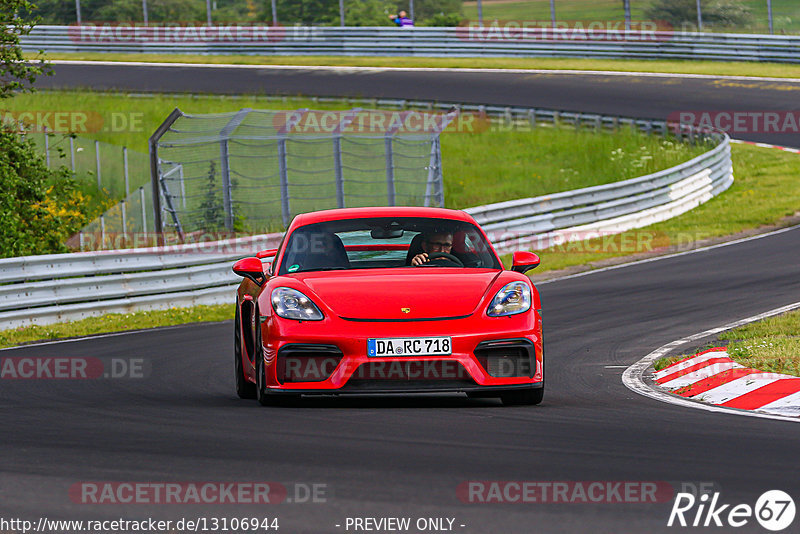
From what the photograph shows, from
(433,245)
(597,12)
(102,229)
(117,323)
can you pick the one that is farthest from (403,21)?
(433,245)

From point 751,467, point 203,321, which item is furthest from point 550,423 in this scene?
point 203,321

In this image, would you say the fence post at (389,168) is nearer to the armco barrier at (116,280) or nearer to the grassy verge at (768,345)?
the armco barrier at (116,280)

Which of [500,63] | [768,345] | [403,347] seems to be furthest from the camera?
[500,63]

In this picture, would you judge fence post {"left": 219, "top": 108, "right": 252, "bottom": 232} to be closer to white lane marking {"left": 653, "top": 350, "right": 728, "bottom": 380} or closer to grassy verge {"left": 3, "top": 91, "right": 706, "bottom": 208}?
grassy verge {"left": 3, "top": 91, "right": 706, "bottom": 208}

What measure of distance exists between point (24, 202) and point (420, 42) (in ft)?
91.2

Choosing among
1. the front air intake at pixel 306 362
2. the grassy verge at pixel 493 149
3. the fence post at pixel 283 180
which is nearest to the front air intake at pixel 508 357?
the front air intake at pixel 306 362

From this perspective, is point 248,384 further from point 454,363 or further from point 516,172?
point 516,172

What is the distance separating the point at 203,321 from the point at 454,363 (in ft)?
29.6

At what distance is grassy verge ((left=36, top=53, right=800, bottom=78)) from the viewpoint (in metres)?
39.6

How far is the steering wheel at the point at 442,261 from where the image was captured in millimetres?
8672

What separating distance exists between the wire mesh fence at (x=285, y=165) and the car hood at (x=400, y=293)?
11.6 m

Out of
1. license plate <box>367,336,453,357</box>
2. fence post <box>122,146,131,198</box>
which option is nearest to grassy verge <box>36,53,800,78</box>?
fence post <box>122,146,131,198</box>

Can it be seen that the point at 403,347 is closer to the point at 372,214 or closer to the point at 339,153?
the point at 372,214

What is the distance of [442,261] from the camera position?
8.70m
